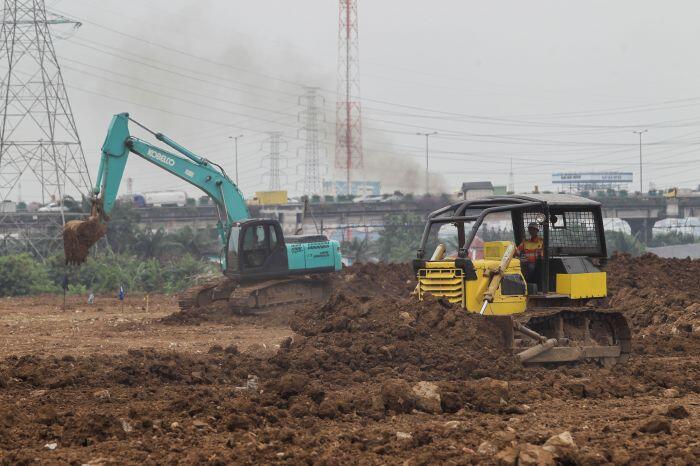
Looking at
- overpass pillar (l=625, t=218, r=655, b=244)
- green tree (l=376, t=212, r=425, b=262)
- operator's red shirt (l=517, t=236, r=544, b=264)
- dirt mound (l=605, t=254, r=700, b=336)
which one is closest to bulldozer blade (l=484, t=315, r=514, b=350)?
operator's red shirt (l=517, t=236, r=544, b=264)

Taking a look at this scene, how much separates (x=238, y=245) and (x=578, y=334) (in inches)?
539

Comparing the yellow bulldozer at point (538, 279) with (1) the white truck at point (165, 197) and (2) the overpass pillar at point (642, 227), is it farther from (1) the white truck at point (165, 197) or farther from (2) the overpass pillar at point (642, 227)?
(1) the white truck at point (165, 197)

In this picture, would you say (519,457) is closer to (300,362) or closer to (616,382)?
(616,382)

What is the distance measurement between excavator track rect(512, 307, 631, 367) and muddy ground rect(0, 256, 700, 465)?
28 cm

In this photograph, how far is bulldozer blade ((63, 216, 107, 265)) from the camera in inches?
1008

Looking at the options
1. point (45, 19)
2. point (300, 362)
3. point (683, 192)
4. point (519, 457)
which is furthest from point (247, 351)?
point (683, 192)

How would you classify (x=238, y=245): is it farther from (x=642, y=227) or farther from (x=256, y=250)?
(x=642, y=227)

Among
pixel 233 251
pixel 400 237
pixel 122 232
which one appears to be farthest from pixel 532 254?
pixel 400 237

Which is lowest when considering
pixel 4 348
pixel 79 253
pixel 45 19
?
pixel 4 348

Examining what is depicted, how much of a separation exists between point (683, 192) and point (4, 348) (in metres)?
97.5

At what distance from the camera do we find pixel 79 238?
1010 inches

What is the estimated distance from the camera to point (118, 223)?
2509 inches

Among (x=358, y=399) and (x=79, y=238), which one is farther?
(x=79, y=238)

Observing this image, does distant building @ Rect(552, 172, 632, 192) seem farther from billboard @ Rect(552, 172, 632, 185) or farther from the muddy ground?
the muddy ground
